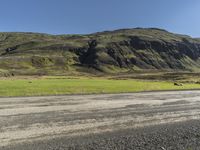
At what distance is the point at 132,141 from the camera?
11039 mm

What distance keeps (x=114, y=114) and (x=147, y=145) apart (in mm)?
6267

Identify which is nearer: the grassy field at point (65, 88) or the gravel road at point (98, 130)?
the gravel road at point (98, 130)

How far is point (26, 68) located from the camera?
639 ft

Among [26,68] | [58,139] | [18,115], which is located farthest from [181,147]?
[26,68]

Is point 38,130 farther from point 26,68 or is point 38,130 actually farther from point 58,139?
point 26,68

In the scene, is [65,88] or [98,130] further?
[65,88]

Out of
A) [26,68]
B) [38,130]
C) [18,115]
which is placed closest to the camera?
[38,130]

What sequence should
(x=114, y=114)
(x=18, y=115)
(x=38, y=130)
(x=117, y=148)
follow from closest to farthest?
(x=117, y=148)
(x=38, y=130)
(x=18, y=115)
(x=114, y=114)

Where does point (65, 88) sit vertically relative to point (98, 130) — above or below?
below

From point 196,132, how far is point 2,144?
25.5ft

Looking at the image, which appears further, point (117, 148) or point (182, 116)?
point (182, 116)

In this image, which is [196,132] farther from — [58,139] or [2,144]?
[2,144]

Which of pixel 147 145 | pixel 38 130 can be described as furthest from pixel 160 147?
pixel 38 130

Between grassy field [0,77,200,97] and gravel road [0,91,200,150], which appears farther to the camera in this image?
grassy field [0,77,200,97]
